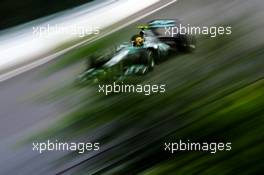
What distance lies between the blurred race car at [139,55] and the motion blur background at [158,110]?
0.09 feet

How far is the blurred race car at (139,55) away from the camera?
1554 mm

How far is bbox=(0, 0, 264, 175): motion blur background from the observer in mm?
1550

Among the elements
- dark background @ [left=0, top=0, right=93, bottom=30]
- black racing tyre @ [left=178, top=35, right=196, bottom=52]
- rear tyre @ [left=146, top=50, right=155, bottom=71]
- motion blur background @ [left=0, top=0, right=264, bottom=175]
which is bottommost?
motion blur background @ [left=0, top=0, right=264, bottom=175]

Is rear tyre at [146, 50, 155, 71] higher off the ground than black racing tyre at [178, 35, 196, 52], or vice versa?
black racing tyre at [178, 35, 196, 52]

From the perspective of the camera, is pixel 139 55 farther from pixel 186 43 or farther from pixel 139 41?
pixel 186 43

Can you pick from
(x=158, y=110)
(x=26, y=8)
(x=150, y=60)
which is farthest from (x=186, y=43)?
(x=26, y=8)

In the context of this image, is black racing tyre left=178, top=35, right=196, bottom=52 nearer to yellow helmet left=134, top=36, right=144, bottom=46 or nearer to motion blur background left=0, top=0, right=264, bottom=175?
motion blur background left=0, top=0, right=264, bottom=175

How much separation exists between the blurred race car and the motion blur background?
1.1 inches

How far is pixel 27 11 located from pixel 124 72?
38 centimetres

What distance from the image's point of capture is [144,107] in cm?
157

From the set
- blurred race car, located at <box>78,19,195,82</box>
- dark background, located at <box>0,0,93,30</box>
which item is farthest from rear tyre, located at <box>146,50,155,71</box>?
dark background, located at <box>0,0,93,30</box>

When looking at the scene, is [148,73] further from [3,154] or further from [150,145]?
[3,154]

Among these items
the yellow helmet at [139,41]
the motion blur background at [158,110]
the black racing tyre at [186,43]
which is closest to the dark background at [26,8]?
the motion blur background at [158,110]

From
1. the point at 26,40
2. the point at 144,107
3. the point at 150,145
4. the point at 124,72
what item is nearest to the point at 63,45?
the point at 26,40
